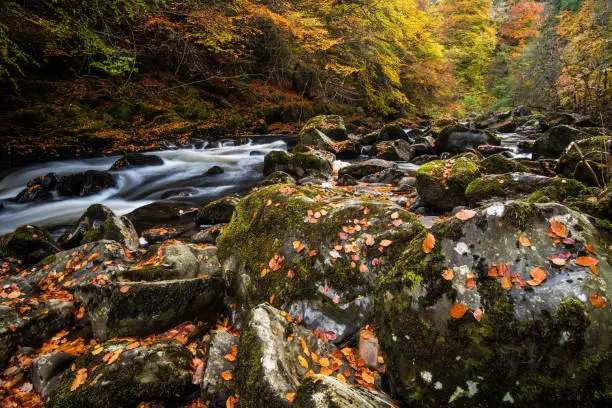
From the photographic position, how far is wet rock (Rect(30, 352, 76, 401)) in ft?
9.53

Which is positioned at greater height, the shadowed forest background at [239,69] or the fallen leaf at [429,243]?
the shadowed forest background at [239,69]

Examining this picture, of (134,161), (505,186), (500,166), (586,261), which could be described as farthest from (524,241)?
(134,161)

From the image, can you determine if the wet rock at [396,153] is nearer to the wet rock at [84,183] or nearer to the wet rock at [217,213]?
the wet rock at [217,213]

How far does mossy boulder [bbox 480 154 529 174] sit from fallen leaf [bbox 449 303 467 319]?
A: 242 inches

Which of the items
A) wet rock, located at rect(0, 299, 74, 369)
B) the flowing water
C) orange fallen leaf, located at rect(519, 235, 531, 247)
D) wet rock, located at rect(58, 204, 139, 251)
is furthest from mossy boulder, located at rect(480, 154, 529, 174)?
wet rock, located at rect(0, 299, 74, 369)

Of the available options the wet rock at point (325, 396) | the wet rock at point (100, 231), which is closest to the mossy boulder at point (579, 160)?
the wet rock at point (325, 396)

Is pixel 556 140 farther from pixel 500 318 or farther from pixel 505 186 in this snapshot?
pixel 500 318

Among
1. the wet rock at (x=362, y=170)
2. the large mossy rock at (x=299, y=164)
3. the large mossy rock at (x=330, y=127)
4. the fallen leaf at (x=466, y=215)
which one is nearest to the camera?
the fallen leaf at (x=466, y=215)

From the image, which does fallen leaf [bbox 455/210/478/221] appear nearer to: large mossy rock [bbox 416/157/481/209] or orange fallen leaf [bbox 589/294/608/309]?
orange fallen leaf [bbox 589/294/608/309]

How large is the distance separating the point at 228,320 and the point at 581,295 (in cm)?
334

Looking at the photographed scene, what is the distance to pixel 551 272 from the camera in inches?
74.0

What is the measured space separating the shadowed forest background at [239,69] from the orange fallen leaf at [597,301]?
8.47 meters

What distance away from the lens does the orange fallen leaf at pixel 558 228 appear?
77.2 inches

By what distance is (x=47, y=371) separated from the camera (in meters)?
2.98
